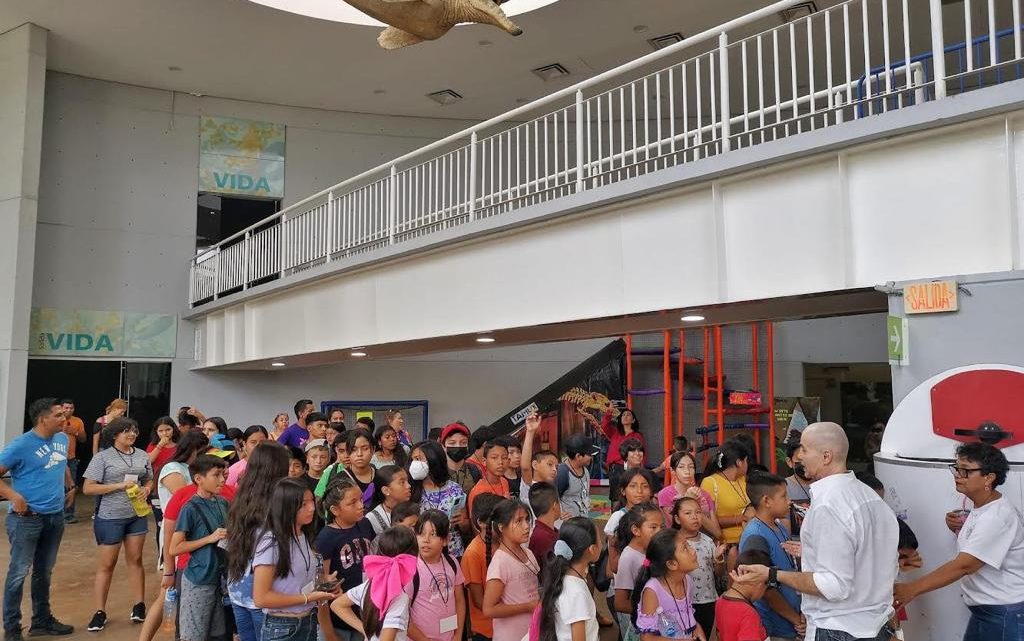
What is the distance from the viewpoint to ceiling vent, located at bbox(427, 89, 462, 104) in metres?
17.1

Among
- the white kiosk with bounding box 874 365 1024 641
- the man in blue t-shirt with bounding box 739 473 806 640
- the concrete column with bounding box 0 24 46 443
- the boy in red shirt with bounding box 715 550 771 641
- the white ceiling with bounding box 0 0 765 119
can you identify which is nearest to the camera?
the boy in red shirt with bounding box 715 550 771 641

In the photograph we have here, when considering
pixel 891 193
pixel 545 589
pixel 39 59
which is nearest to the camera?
pixel 545 589

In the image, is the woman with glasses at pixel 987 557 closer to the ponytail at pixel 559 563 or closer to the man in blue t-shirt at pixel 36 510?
the ponytail at pixel 559 563

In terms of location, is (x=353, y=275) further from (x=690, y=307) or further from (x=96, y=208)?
(x=96, y=208)

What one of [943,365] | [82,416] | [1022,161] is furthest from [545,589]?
[82,416]

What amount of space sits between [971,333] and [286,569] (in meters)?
4.07

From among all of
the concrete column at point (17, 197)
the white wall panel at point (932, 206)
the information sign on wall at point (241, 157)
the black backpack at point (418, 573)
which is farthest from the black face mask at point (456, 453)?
the information sign on wall at point (241, 157)

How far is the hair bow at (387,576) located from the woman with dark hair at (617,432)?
583 cm

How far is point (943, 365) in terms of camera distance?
14.7 ft

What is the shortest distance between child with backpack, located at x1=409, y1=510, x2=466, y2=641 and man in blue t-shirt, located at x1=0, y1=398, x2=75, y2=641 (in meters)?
3.63

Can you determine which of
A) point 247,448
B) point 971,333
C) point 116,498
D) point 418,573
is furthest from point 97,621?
point 971,333

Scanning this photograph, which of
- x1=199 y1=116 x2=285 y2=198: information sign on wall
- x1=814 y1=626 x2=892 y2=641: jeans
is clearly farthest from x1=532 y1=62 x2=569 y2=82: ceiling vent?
x1=814 y1=626 x2=892 y2=641: jeans

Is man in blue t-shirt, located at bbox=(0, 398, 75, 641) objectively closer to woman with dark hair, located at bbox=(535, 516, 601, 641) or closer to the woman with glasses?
woman with dark hair, located at bbox=(535, 516, 601, 641)

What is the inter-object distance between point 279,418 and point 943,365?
7.76 metres
